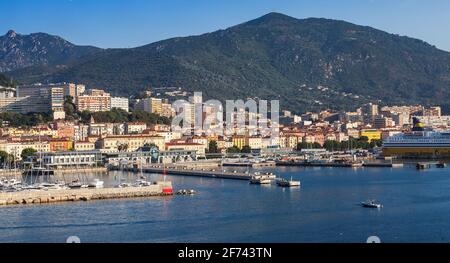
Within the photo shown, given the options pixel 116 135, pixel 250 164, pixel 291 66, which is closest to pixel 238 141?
pixel 116 135

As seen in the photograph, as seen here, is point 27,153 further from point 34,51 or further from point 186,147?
point 34,51

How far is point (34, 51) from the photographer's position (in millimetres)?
52875

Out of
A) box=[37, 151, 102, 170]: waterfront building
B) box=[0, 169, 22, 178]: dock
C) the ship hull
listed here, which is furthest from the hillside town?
the ship hull

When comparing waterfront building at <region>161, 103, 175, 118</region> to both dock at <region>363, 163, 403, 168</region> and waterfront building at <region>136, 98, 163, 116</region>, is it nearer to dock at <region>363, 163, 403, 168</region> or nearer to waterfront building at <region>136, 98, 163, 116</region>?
waterfront building at <region>136, 98, 163, 116</region>

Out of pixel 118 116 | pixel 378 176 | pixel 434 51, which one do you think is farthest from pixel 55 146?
pixel 434 51

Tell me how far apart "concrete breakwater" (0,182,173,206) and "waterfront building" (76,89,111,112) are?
16.4m

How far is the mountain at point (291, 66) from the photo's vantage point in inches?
1711

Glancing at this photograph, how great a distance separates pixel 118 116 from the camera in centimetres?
2502

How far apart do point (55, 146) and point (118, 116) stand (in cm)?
615

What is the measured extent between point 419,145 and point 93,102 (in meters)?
11.0

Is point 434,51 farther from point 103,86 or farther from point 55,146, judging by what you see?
point 55,146

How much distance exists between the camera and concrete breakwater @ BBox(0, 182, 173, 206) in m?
8.34

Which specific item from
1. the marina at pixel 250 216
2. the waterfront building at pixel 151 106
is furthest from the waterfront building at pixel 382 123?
the marina at pixel 250 216
